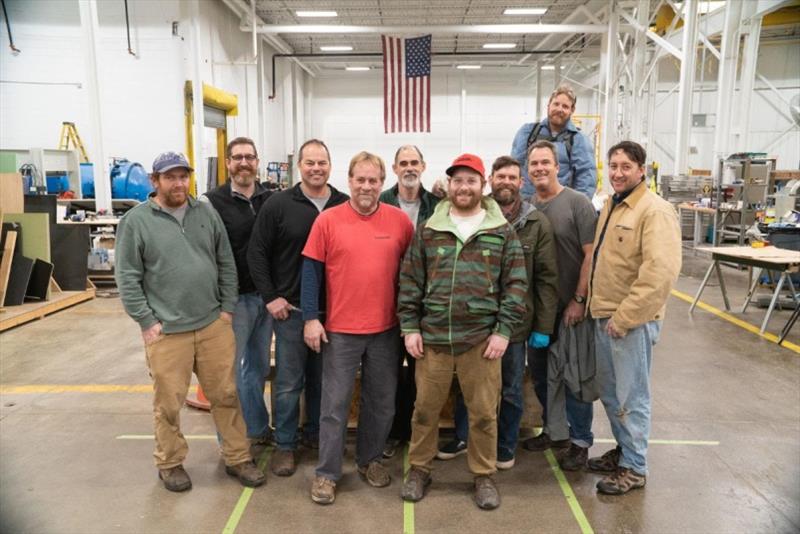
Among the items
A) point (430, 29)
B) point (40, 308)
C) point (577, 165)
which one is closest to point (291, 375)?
point (577, 165)

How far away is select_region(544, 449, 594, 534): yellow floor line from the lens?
297 centimetres

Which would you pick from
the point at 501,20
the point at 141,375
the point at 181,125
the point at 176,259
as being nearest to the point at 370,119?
the point at 501,20

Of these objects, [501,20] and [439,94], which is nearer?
[501,20]

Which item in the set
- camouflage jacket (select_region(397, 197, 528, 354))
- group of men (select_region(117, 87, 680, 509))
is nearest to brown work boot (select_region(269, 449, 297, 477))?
group of men (select_region(117, 87, 680, 509))

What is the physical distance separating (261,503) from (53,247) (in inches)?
273

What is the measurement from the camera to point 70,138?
11906 mm

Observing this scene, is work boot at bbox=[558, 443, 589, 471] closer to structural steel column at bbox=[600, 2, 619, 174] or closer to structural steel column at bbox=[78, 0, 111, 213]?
structural steel column at bbox=[78, 0, 111, 213]

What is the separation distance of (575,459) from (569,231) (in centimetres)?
142

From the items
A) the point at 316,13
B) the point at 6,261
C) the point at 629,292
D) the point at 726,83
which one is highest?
the point at 316,13

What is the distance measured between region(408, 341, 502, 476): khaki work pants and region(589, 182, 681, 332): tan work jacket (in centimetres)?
72

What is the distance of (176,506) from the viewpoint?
3.13 m

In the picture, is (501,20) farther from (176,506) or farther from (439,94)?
(176,506)

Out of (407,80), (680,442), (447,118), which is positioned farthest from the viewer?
(447,118)

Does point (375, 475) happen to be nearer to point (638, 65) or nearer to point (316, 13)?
point (638, 65)
